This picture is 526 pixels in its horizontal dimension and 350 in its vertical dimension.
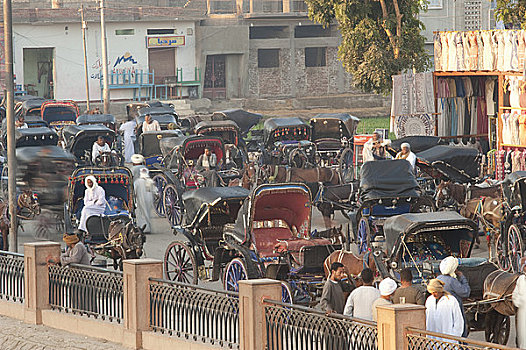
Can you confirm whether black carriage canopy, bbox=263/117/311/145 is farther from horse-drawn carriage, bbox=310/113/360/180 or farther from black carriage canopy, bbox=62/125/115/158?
black carriage canopy, bbox=62/125/115/158

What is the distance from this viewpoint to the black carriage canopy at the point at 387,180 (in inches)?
754

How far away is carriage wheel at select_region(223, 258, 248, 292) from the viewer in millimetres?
15052

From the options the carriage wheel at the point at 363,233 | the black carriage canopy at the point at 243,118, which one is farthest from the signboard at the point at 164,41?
the carriage wheel at the point at 363,233

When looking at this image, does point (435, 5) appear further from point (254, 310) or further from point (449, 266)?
point (254, 310)

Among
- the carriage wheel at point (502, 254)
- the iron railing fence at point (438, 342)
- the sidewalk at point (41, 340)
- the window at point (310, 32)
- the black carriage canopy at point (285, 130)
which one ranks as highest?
the window at point (310, 32)

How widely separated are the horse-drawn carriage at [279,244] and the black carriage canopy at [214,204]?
787 mm

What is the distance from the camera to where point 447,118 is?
29.8 metres

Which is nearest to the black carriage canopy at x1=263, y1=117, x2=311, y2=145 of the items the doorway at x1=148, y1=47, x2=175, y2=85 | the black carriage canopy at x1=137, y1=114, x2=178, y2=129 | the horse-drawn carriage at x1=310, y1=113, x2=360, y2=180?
the horse-drawn carriage at x1=310, y1=113, x2=360, y2=180

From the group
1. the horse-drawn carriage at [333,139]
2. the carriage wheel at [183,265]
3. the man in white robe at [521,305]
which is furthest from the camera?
the horse-drawn carriage at [333,139]

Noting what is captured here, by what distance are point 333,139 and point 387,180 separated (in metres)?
11.4

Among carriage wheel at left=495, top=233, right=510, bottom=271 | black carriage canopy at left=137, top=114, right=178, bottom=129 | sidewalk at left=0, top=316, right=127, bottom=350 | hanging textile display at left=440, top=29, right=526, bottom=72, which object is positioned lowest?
sidewalk at left=0, top=316, right=127, bottom=350

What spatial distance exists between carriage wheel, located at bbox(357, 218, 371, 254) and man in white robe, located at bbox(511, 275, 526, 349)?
6.28 meters

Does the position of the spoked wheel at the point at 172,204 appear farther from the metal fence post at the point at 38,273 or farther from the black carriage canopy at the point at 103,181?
the metal fence post at the point at 38,273

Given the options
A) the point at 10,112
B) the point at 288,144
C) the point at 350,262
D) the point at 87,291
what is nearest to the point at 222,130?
the point at 288,144
